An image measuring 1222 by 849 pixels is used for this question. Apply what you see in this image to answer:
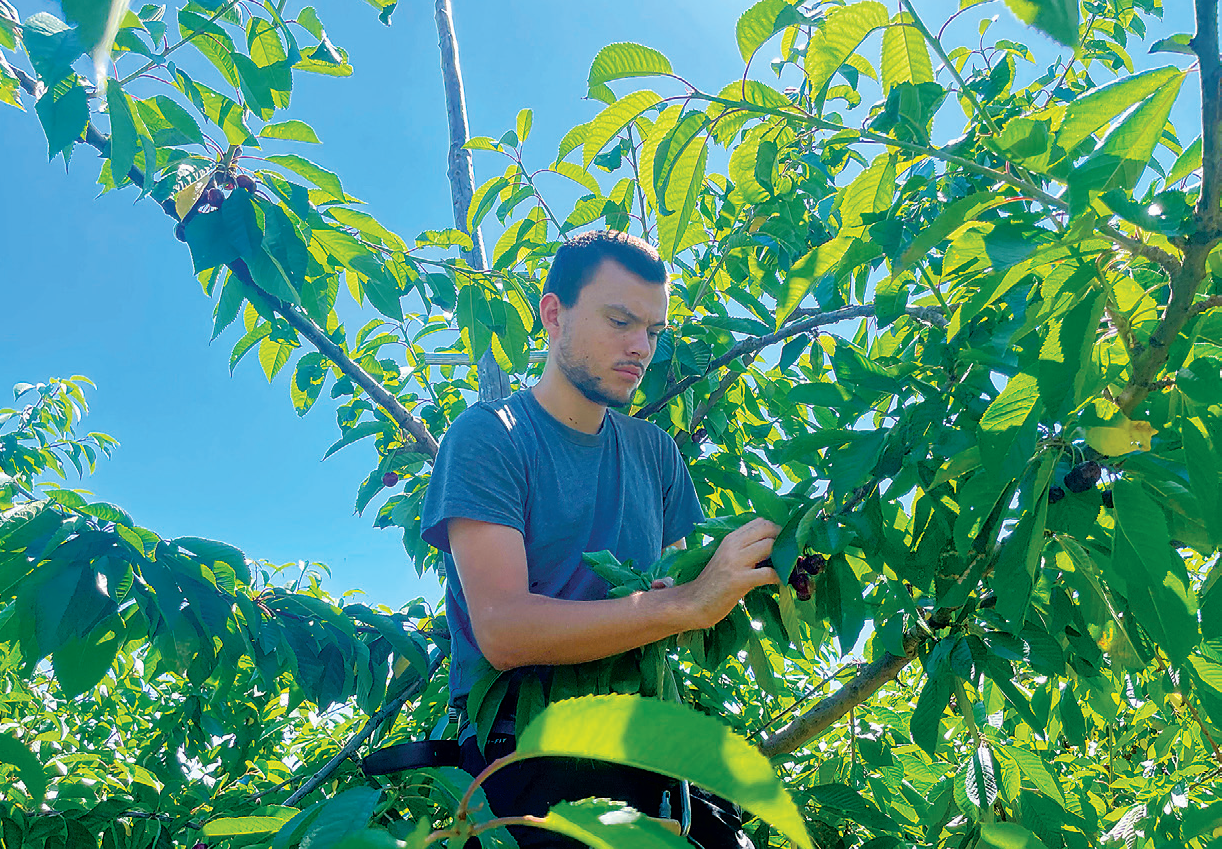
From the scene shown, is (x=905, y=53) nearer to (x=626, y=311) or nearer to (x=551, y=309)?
(x=626, y=311)

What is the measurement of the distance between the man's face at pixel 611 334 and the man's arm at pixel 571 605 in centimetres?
51

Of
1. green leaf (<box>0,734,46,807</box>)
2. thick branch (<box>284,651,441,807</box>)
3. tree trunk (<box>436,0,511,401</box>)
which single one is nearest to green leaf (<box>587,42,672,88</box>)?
green leaf (<box>0,734,46,807</box>)

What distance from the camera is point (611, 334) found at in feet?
6.76

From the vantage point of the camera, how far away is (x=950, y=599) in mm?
1243

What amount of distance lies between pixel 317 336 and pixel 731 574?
127 centimetres

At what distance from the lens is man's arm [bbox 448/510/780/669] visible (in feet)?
4.18

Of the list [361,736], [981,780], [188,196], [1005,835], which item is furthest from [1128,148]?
[361,736]

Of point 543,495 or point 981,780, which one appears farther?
point 543,495

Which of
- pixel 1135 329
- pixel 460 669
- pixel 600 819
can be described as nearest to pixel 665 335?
pixel 460 669

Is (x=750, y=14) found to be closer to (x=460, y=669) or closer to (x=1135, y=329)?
(x=1135, y=329)

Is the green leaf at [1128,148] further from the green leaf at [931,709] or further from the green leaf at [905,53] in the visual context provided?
the green leaf at [931,709]

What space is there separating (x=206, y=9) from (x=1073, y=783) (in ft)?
9.22

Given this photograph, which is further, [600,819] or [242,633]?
[242,633]

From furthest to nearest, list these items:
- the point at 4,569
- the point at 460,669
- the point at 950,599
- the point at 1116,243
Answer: the point at 460,669
the point at 4,569
the point at 950,599
the point at 1116,243
